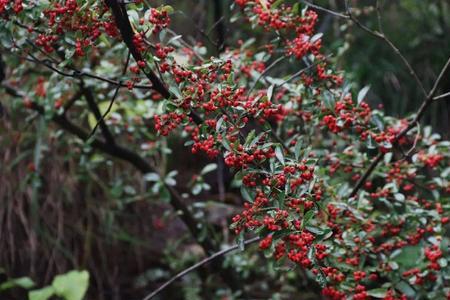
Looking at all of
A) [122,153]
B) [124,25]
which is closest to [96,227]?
[122,153]

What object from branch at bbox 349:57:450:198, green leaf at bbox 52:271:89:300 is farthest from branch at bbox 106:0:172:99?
green leaf at bbox 52:271:89:300

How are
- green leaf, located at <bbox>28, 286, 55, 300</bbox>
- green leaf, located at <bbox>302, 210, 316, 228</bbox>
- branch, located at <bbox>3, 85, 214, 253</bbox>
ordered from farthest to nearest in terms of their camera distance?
green leaf, located at <bbox>28, 286, 55, 300</bbox>
branch, located at <bbox>3, 85, 214, 253</bbox>
green leaf, located at <bbox>302, 210, 316, 228</bbox>

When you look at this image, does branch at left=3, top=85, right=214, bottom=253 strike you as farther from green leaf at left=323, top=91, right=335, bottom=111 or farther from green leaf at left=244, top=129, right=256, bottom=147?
green leaf at left=244, top=129, right=256, bottom=147

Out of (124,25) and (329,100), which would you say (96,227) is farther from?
(124,25)

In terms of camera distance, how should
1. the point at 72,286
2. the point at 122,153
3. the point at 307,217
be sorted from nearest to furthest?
1. the point at 307,217
2. the point at 122,153
3. the point at 72,286

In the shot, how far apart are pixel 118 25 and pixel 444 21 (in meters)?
2.56

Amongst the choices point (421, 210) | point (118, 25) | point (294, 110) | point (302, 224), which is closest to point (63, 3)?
point (118, 25)

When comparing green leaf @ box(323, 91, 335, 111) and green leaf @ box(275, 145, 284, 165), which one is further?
green leaf @ box(323, 91, 335, 111)

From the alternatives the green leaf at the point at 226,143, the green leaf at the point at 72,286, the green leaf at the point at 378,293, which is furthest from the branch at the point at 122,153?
the green leaf at the point at 226,143

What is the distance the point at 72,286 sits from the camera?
212 cm

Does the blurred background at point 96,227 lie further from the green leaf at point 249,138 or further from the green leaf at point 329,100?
the green leaf at point 249,138

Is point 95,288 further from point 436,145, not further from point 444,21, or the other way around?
point 444,21

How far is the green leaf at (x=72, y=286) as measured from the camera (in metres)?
2.09

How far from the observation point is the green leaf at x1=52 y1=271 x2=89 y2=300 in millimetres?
2086
